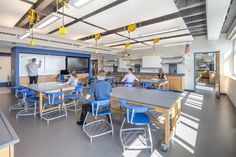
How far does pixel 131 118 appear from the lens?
210cm

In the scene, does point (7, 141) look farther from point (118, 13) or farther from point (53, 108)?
point (118, 13)

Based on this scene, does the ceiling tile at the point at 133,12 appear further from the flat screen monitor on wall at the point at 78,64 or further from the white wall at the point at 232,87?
the flat screen monitor on wall at the point at 78,64

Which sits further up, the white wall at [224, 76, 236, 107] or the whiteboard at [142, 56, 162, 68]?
the whiteboard at [142, 56, 162, 68]

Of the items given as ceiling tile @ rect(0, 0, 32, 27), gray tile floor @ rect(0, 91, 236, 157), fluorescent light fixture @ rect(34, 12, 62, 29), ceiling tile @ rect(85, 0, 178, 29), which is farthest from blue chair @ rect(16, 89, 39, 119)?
ceiling tile @ rect(85, 0, 178, 29)

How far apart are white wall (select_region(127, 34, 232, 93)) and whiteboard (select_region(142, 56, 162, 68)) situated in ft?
1.52

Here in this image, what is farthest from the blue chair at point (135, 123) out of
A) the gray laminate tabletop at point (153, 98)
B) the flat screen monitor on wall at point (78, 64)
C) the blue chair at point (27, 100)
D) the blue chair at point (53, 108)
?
the flat screen monitor on wall at point (78, 64)

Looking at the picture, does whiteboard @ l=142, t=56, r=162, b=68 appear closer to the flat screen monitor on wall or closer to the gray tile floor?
the flat screen monitor on wall

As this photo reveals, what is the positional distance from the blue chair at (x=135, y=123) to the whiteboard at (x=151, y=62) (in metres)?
6.55

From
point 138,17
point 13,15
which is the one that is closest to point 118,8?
point 138,17

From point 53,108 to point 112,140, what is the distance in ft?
7.17

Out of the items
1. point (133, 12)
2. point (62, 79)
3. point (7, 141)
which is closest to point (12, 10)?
point (133, 12)

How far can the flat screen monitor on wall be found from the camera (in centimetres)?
956

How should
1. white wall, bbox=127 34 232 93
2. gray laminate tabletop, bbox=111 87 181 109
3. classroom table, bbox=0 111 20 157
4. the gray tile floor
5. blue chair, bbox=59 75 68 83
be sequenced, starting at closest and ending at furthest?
classroom table, bbox=0 111 20 157 → the gray tile floor → gray laminate tabletop, bbox=111 87 181 109 → white wall, bbox=127 34 232 93 → blue chair, bbox=59 75 68 83

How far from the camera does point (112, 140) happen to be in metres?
2.42
